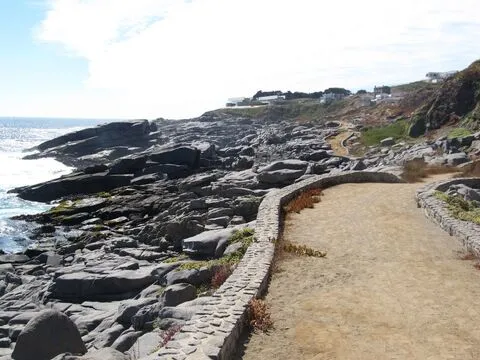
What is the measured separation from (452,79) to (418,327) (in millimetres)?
61825

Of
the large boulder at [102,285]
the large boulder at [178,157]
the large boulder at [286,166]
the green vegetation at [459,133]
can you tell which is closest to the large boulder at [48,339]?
the large boulder at [102,285]

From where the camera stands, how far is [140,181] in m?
53.9

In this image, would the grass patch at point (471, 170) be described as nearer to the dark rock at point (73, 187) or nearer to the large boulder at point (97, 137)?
the dark rock at point (73, 187)

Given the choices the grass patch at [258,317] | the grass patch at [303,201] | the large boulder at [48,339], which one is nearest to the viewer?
the grass patch at [258,317]

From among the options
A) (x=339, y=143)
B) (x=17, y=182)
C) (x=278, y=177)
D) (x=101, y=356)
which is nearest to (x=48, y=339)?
(x=101, y=356)

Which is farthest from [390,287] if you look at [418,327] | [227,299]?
[227,299]

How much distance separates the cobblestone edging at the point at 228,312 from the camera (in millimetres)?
9547

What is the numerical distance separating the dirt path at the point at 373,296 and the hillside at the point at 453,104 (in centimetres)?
4214

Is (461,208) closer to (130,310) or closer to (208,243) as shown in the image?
(208,243)

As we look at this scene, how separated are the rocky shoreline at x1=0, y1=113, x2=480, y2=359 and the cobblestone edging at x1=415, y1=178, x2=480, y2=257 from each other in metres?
8.02

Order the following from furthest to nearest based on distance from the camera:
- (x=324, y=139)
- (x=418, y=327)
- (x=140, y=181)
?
1. (x=324, y=139)
2. (x=140, y=181)
3. (x=418, y=327)

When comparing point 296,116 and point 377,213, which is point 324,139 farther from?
point 296,116

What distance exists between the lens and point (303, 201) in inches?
1016

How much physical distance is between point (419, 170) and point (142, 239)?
70.8 ft
